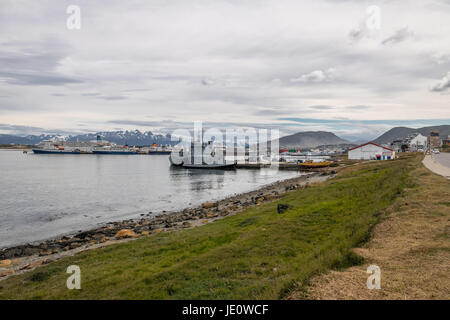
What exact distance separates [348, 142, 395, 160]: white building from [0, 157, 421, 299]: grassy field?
7270 centimetres

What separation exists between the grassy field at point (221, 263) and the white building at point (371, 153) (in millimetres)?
72697

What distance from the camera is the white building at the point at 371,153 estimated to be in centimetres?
8039

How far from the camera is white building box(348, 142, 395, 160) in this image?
264 feet

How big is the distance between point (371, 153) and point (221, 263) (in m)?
88.5

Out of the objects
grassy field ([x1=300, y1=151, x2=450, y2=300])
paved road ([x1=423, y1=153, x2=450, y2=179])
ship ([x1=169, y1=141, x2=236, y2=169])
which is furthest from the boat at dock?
grassy field ([x1=300, y1=151, x2=450, y2=300])

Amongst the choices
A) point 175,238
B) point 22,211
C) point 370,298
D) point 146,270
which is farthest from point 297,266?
point 22,211

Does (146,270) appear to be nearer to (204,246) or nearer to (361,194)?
(204,246)

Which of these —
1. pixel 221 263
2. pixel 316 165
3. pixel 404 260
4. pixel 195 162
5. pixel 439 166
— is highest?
pixel 439 166

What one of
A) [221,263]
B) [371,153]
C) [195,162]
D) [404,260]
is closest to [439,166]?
[404,260]

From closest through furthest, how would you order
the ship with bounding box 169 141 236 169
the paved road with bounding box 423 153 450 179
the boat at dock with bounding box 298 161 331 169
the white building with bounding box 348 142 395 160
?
the paved road with bounding box 423 153 450 179 → the white building with bounding box 348 142 395 160 → the boat at dock with bounding box 298 161 331 169 → the ship with bounding box 169 141 236 169

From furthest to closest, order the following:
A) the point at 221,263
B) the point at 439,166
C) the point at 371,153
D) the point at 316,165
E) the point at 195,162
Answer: the point at 195,162
the point at 316,165
the point at 371,153
the point at 439,166
the point at 221,263

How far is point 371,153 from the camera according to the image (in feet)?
286

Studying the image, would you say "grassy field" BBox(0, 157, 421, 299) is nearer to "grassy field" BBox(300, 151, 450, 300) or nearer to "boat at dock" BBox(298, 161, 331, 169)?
"grassy field" BBox(300, 151, 450, 300)

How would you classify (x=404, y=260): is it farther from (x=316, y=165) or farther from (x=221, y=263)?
(x=316, y=165)
